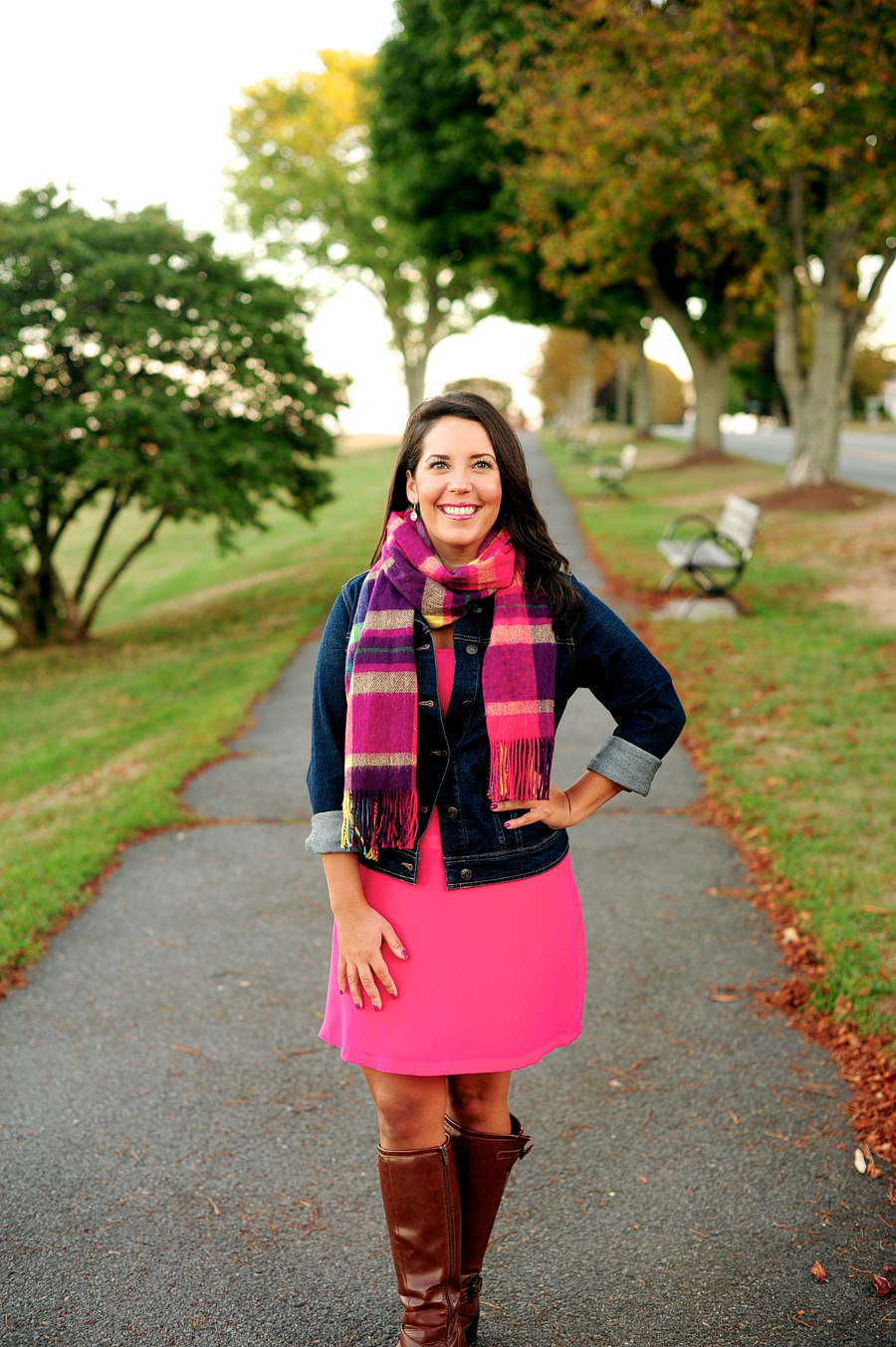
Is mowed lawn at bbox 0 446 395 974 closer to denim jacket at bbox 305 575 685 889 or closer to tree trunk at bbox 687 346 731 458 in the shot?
denim jacket at bbox 305 575 685 889

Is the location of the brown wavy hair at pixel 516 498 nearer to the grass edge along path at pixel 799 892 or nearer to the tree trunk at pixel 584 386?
the grass edge along path at pixel 799 892

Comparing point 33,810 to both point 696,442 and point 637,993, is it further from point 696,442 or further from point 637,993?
point 696,442

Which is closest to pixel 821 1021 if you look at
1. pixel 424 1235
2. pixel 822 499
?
pixel 424 1235

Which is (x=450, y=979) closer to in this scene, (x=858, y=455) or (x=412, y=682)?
(x=412, y=682)

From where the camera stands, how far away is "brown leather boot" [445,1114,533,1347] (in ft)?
7.36

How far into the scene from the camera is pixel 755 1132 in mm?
3053

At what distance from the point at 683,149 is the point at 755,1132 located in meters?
15.4

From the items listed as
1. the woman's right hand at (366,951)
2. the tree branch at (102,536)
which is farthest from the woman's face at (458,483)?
the tree branch at (102,536)

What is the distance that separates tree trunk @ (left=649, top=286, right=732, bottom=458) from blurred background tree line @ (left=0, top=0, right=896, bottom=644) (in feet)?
0.49

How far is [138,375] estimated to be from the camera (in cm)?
1180

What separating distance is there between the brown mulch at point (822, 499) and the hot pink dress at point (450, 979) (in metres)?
14.9

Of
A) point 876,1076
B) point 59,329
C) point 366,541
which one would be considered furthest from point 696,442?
point 876,1076

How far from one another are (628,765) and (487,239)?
77.5 feet

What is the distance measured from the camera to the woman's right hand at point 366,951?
2031 millimetres
